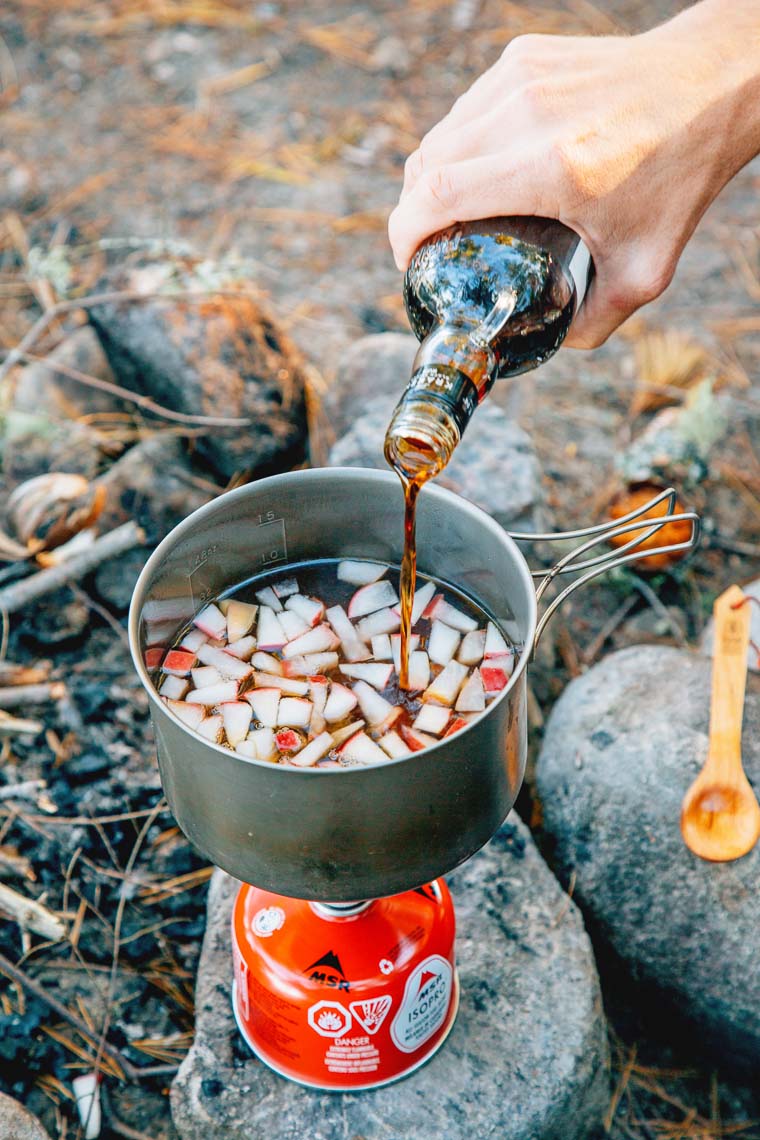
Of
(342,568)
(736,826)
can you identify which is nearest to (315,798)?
(342,568)

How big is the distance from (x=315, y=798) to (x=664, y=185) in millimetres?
1126

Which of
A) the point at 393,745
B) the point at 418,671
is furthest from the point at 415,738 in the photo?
the point at 418,671

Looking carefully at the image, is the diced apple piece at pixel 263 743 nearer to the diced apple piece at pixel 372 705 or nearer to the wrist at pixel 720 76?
the diced apple piece at pixel 372 705

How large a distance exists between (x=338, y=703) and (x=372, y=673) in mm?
82

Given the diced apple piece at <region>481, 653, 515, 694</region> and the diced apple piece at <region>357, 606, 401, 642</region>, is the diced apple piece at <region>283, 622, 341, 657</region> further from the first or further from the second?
the diced apple piece at <region>481, 653, 515, 694</region>

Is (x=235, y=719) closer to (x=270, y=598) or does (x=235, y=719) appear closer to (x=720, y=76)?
(x=270, y=598)

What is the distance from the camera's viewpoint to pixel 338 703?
164cm

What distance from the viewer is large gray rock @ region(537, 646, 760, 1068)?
85.1 inches

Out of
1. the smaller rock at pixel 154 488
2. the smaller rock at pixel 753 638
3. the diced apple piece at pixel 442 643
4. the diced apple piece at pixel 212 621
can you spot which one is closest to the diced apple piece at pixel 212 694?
the diced apple piece at pixel 212 621

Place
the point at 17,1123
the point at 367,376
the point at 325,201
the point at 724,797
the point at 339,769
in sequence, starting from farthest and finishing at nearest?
the point at 325,201 → the point at 367,376 → the point at 724,797 → the point at 17,1123 → the point at 339,769

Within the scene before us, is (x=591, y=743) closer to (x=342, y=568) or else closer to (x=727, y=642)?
(x=727, y=642)

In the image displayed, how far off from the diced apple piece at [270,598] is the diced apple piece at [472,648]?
32 centimetres

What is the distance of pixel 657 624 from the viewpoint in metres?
3.13

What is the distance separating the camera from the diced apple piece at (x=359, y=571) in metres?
1.82
